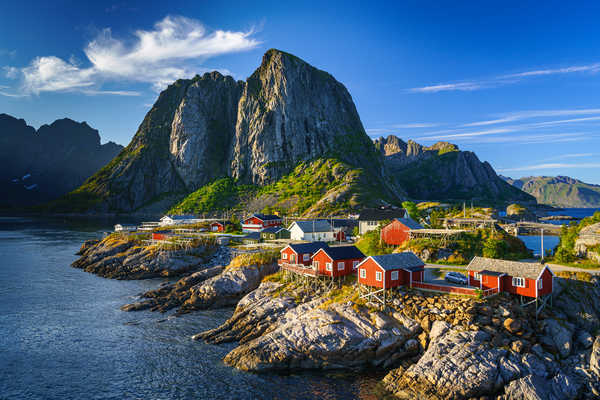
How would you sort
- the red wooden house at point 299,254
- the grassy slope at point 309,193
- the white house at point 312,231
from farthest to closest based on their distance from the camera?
1. the grassy slope at point 309,193
2. the white house at point 312,231
3. the red wooden house at point 299,254

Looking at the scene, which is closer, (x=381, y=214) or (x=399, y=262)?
(x=399, y=262)

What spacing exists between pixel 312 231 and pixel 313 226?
1.51 metres

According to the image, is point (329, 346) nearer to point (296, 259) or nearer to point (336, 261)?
point (336, 261)

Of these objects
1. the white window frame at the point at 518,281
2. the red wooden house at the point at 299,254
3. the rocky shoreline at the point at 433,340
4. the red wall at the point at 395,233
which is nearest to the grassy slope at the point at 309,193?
the red wall at the point at 395,233

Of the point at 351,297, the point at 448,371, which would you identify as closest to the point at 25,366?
the point at 351,297

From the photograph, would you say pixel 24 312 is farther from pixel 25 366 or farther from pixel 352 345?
pixel 352 345

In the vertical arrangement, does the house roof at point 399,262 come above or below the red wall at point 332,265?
above

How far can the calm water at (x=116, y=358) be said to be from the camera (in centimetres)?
2933

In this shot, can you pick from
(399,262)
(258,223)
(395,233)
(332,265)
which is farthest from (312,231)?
(399,262)

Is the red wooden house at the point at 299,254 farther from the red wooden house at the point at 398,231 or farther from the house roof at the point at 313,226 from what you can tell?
the house roof at the point at 313,226

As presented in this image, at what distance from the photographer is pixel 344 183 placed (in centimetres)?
15212

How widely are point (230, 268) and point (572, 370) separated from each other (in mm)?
45706

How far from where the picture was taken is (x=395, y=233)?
202 ft

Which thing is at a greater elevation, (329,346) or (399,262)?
(399,262)
